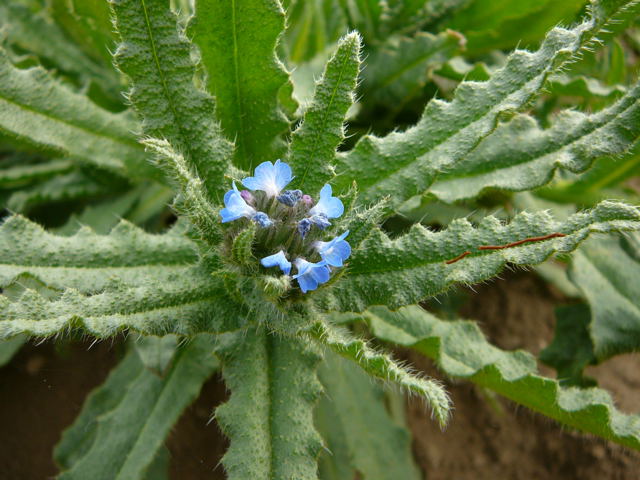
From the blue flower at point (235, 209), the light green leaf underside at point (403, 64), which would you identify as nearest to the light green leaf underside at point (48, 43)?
the light green leaf underside at point (403, 64)

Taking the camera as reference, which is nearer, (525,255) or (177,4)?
(525,255)

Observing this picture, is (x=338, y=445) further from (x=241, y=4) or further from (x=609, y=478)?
(x=241, y=4)

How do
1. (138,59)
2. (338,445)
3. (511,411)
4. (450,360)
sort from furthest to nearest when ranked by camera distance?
(511,411)
(338,445)
(450,360)
(138,59)

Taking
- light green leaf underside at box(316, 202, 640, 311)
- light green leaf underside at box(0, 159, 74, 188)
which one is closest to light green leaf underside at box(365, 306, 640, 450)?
light green leaf underside at box(316, 202, 640, 311)

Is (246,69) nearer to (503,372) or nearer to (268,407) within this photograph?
(268,407)

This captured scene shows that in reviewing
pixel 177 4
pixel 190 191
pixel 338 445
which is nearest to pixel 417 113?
pixel 177 4

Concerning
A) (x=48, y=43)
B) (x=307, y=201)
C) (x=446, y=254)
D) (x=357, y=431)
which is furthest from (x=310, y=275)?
(x=48, y=43)

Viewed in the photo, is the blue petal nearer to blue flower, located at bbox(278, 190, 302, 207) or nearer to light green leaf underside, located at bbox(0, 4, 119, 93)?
blue flower, located at bbox(278, 190, 302, 207)
